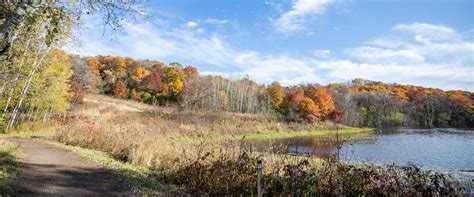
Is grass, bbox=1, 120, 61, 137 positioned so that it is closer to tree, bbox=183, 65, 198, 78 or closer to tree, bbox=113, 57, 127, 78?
tree, bbox=113, 57, 127, 78

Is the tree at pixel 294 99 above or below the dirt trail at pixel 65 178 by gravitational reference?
above

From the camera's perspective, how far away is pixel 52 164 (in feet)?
32.6

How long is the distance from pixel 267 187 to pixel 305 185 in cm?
88

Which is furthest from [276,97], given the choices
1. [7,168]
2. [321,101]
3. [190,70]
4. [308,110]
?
[7,168]

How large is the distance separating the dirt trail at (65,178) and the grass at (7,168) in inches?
5.9

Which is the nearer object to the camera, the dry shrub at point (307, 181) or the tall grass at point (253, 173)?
the dry shrub at point (307, 181)

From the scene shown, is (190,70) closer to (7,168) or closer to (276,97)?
(276,97)

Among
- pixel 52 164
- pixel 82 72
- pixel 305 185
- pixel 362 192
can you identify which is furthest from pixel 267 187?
pixel 82 72

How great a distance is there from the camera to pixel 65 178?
27.4 feet

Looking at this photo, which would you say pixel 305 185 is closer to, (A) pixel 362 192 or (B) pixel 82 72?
(A) pixel 362 192

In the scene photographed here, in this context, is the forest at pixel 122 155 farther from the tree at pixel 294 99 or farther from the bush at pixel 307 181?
the tree at pixel 294 99

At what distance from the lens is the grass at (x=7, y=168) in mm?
6669

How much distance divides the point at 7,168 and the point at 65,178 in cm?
129

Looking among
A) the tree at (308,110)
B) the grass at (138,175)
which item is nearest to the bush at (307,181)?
the grass at (138,175)
